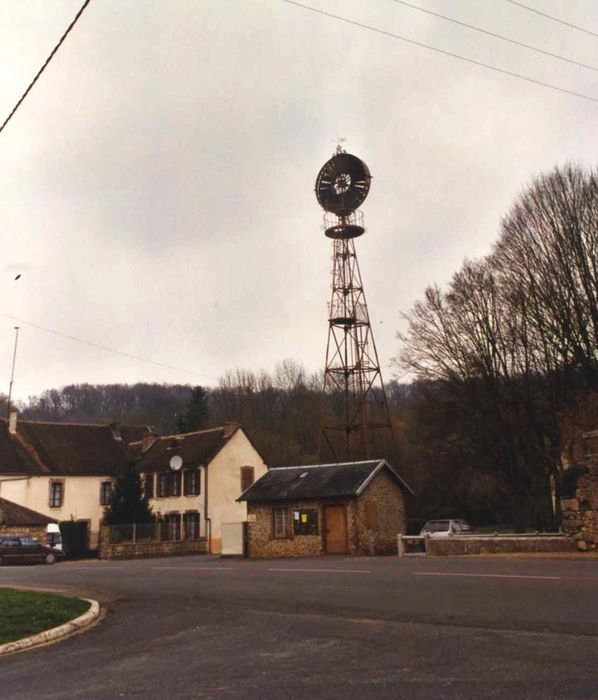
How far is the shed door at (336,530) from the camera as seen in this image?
32.7 m

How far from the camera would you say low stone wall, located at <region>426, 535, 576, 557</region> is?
22.7 meters

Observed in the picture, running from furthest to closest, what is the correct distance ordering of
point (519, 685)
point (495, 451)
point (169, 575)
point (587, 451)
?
point (495, 451) → point (587, 451) → point (169, 575) → point (519, 685)

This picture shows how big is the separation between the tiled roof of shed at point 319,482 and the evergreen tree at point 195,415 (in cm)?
3209

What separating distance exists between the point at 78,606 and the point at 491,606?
24.2 ft

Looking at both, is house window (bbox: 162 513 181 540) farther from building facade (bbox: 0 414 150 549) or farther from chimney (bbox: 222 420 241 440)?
chimney (bbox: 222 420 241 440)

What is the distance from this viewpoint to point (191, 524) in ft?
151

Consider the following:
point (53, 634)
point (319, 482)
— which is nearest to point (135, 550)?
point (319, 482)

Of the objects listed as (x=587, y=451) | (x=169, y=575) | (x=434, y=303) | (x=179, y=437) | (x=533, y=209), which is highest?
(x=533, y=209)

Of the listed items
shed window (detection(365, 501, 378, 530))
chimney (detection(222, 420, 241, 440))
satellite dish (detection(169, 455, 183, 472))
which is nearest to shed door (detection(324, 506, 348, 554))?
shed window (detection(365, 501, 378, 530))

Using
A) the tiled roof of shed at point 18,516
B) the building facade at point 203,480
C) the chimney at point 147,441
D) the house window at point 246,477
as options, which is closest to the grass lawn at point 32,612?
A: the tiled roof of shed at point 18,516

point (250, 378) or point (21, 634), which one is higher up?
point (250, 378)

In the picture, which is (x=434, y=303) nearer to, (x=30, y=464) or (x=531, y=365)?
(x=531, y=365)

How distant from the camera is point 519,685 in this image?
250 inches

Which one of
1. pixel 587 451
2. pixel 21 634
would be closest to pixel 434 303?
pixel 587 451
